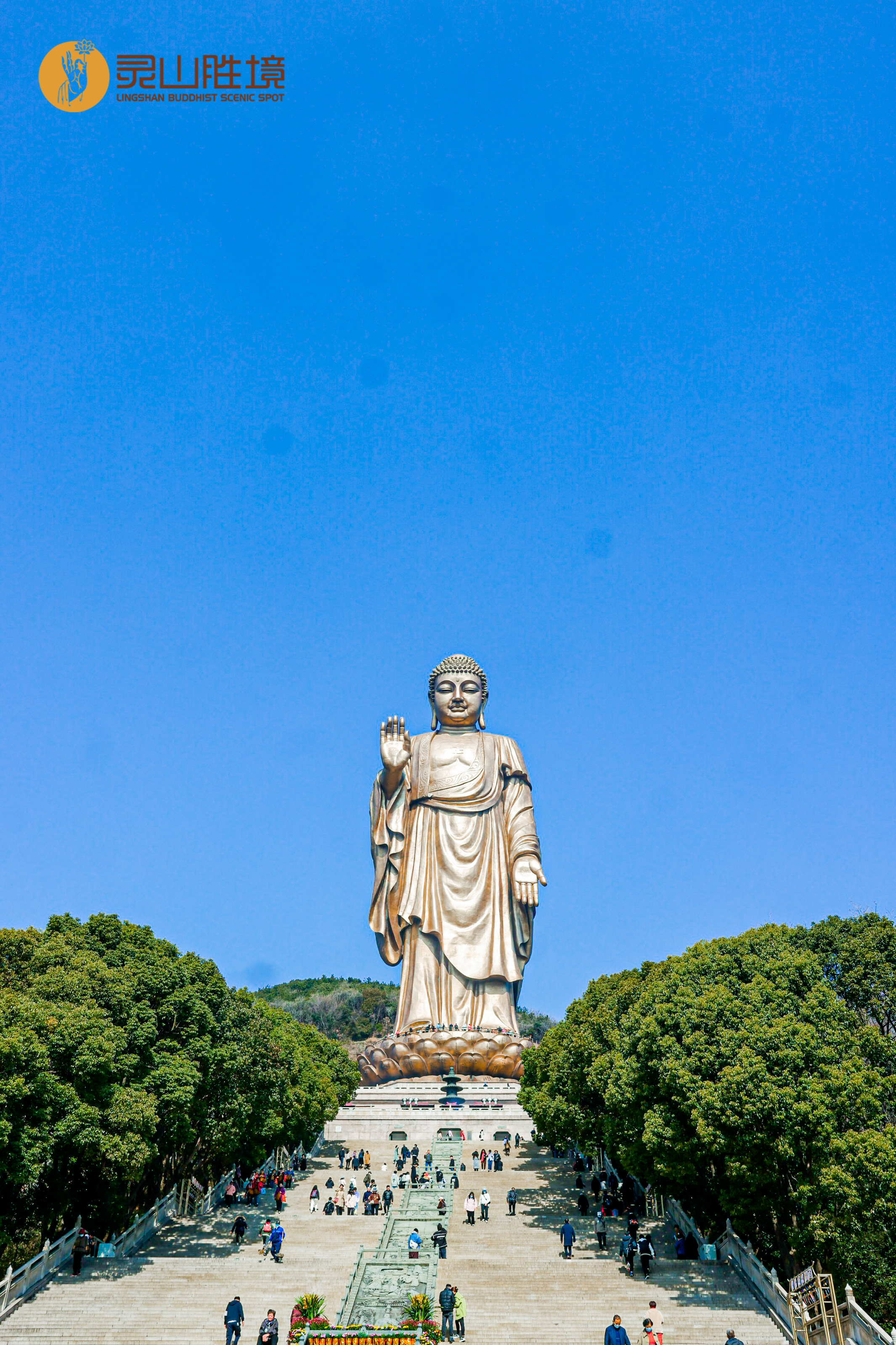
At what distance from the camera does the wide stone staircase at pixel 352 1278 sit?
14133 millimetres

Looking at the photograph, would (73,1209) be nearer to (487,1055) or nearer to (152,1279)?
(152,1279)

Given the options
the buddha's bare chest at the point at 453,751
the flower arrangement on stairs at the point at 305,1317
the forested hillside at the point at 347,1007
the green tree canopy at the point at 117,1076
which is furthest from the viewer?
the forested hillside at the point at 347,1007

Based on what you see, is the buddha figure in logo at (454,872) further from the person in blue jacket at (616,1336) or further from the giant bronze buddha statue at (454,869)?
the person in blue jacket at (616,1336)

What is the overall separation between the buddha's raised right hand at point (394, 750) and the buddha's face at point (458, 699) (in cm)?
232

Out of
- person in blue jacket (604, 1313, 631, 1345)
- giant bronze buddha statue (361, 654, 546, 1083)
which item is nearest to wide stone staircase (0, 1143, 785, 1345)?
person in blue jacket (604, 1313, 631, 1345)

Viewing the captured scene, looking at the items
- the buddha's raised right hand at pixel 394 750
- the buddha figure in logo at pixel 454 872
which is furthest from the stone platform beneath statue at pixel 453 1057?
the buddha's raised right hand at pixel 394 750

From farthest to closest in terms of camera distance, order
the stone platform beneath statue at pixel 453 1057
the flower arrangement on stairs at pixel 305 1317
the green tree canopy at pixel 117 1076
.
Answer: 1. the stone platform beneath statue at pixel 453 1057
2. the green tree canopy at pixel 117 1076
3. the flower arrangement on stairs at pixel 305 1317

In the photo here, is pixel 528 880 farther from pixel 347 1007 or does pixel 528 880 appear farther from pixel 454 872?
pixel 347 1007

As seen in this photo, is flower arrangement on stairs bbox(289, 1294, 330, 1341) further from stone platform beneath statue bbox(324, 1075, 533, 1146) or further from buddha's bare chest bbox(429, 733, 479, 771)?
buddha's bare chest bbox(429, 733, 479, 771)

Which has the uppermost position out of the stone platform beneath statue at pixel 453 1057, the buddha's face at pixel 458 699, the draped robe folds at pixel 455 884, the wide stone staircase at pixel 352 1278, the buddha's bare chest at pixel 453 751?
the buddha's face at pixel 458 699

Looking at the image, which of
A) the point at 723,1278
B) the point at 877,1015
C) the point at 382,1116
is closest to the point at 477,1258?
the point at 723,1278

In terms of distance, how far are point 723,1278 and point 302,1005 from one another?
6017cm

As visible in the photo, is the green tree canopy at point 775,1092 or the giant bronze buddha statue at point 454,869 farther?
the giant bronze buddha statue at point 454,869

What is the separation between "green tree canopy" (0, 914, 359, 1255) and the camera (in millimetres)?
15180
